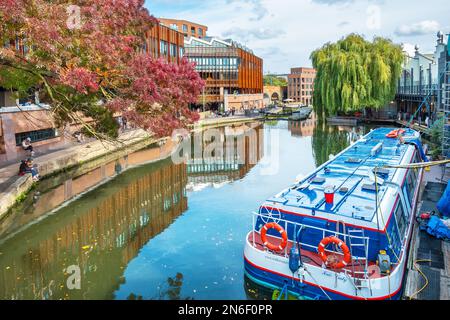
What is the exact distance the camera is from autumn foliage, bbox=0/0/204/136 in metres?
11.1

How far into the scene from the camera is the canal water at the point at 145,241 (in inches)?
418

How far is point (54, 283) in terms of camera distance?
10844 mm

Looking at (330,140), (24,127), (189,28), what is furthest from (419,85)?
(189,28)

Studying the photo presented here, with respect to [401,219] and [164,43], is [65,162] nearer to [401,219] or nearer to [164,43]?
[401,219]

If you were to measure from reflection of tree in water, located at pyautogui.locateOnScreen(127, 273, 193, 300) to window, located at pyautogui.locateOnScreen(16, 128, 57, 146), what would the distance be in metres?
19.8

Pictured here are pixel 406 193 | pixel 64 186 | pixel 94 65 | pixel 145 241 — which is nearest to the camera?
pixel 94 65

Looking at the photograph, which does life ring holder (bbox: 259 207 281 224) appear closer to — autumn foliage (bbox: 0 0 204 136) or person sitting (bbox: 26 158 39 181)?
autumn foliage (bbox: 0 0 204 136)

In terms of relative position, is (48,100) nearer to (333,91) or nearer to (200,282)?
(200,282)

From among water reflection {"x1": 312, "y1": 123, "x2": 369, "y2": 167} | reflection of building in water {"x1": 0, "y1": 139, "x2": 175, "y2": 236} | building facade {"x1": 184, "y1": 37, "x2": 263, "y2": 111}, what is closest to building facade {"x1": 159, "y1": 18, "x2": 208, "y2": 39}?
building facade {"x1": 184, "y1": 37, "x2": 263, "y2": 111}

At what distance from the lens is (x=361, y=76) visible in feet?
154

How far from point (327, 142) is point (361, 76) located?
14413 mm

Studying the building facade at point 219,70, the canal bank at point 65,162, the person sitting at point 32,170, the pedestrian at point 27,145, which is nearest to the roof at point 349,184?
the canal bank at point 65,162

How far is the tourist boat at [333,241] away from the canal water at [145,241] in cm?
117
